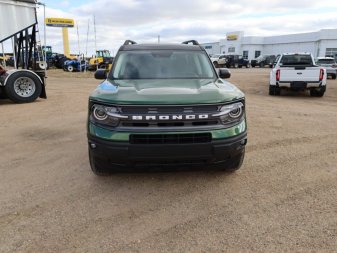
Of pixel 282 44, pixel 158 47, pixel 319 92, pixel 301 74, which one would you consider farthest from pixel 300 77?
pixel 282 44

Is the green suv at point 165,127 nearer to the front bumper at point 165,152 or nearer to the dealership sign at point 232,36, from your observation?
the front bumper at point 165,152

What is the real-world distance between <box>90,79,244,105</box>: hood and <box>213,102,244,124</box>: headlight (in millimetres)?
80

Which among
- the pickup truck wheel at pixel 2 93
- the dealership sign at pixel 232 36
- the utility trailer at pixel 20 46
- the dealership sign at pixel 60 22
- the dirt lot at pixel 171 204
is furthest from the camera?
the dealership sign at pixel 232 36

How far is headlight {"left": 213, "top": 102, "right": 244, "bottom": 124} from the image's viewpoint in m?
3.44

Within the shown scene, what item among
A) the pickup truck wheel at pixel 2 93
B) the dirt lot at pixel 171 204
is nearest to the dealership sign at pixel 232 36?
the pickup truck wheel at pixel 2 93

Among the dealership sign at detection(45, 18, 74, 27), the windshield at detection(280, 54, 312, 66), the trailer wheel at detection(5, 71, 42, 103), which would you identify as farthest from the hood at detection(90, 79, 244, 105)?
the dealership sign at detection(45, 18, 74, 27)

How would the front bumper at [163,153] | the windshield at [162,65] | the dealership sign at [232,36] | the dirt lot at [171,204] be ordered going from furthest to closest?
the dealership sign at [232,36]
the windshield at [162,65]
the front bumper at [163,153]
the dirt lot at [171,204]

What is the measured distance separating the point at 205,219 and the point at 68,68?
29.6 m

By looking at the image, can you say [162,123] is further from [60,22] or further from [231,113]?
[60,22]

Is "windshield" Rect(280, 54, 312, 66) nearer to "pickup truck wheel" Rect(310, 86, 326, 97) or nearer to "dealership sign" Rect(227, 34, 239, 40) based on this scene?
"pickup truck wheel" Rect(310, 86, 326, 97)

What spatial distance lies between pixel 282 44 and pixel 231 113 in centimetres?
6505

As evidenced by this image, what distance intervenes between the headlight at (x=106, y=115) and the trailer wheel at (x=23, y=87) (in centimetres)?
809

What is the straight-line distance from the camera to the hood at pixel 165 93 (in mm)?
3361

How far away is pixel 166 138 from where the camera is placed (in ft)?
10.9
